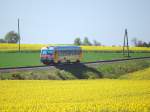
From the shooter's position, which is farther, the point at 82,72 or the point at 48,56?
the point at 48,56

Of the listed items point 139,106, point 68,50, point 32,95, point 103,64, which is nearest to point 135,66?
point 103,64

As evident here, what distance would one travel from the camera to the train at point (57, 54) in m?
65.1

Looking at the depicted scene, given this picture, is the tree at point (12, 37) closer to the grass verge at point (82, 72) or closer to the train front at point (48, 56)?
the grass verge at point (82, 72)

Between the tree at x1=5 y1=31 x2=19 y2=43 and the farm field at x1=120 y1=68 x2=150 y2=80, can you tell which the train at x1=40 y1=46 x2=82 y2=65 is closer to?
the farm field at x1=120 y1=68 x2=150 y2=80

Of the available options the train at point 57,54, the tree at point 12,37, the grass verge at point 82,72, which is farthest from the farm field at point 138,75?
the tree at point 12,37

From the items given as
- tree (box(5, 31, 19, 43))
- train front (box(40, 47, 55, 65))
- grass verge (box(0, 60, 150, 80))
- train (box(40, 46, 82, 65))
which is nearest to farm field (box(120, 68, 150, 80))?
grass verge (box(0, 60, 150, 80))

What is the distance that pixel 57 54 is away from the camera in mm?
65312

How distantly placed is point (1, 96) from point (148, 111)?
10397 mm

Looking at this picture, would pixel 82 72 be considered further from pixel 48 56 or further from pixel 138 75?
pixel 138 75

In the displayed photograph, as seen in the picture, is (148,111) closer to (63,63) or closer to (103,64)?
(63,63)

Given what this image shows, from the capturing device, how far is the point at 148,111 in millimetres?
23359

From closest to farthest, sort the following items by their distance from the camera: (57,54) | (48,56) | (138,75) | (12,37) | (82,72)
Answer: (82,72) < (57,54) < (48,56) < (138,75) < (12,37)

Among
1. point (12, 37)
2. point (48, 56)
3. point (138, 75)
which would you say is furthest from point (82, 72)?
point (12, 37)

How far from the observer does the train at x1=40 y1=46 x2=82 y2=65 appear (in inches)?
2564
